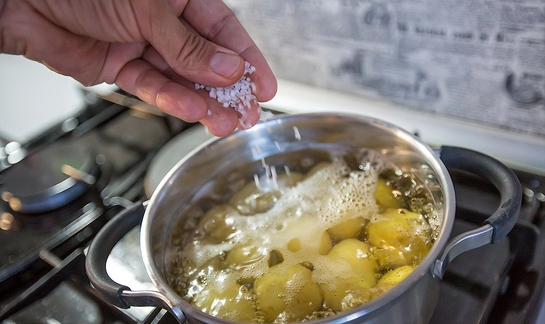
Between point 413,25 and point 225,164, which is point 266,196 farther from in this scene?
point 413,25

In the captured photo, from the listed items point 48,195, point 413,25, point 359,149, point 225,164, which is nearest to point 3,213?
point 48,195

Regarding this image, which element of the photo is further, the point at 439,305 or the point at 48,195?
the point at 48,195

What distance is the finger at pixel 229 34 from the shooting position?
528 mm

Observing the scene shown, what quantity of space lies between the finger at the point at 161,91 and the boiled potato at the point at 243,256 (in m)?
0.15

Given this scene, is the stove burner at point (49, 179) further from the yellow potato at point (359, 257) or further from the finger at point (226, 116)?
the yellow potato at point (359, 257)

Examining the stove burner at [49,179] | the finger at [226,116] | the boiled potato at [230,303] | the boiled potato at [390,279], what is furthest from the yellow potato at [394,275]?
the stove burner at [49,179]

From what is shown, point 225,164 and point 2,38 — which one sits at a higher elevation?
point 2,38

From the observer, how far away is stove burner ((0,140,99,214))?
62cm

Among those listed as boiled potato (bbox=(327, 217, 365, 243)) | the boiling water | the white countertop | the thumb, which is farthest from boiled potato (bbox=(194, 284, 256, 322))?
the white countertop

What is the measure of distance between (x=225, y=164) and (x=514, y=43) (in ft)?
1.16

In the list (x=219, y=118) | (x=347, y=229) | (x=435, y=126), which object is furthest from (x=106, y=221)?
(x=435, y=126)

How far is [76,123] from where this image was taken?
0.76 metres

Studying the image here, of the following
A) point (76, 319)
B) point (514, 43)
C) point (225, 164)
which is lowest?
point (76, 319)

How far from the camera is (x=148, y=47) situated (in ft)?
1.88
